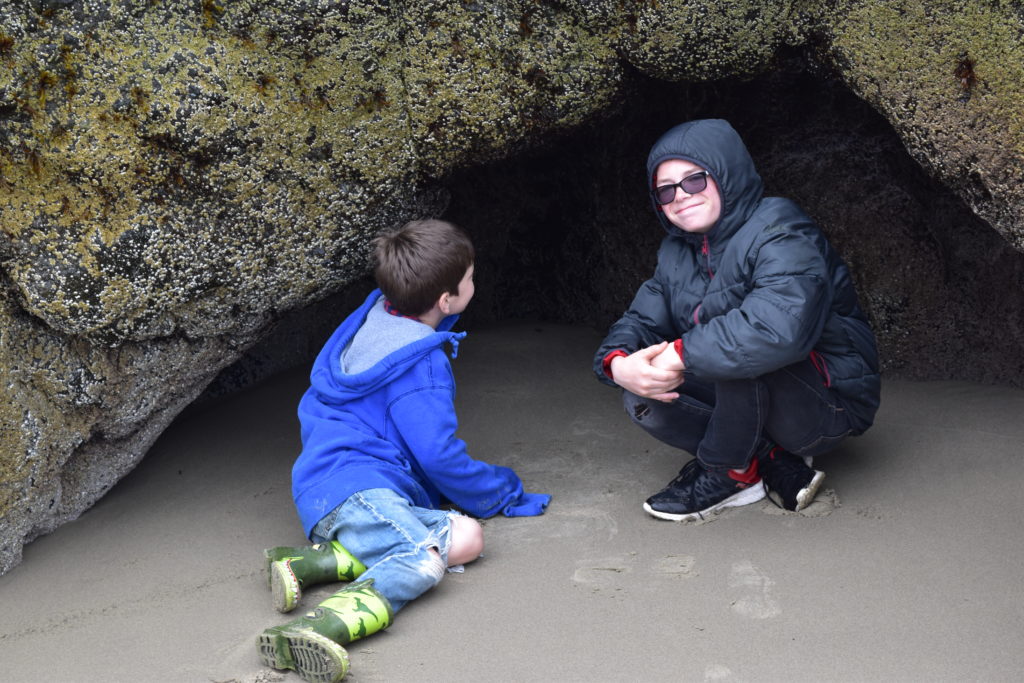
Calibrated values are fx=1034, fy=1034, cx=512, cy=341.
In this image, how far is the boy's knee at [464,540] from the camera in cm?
268

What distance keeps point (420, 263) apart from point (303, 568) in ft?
2.93

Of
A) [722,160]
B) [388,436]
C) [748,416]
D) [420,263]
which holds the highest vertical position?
[722,160]

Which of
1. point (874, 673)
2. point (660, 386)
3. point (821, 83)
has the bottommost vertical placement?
point (874, 673)

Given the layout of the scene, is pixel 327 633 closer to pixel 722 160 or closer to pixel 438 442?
pixel 438 442

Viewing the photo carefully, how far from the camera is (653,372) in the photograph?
2.76m

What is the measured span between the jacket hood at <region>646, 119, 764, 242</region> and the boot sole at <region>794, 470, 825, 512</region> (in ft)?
2.40

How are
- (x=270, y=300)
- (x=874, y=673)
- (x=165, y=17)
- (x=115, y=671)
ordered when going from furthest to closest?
(x=270, y=300), (x=165, y=17), (x=115, y=671), (x=874, y=673)

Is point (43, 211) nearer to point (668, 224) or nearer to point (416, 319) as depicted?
point (416, 319)

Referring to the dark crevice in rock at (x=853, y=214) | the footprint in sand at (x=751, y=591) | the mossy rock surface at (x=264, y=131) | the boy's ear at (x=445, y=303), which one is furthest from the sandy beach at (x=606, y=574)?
the boy's ear at (x=445, y=303)

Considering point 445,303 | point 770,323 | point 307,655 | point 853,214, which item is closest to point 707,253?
point 770,323

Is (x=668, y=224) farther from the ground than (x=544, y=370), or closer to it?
farther from the ground

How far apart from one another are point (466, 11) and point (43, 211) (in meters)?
1.28

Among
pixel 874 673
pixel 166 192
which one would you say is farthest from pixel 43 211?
pixel 874 673

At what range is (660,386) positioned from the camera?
2.78m
